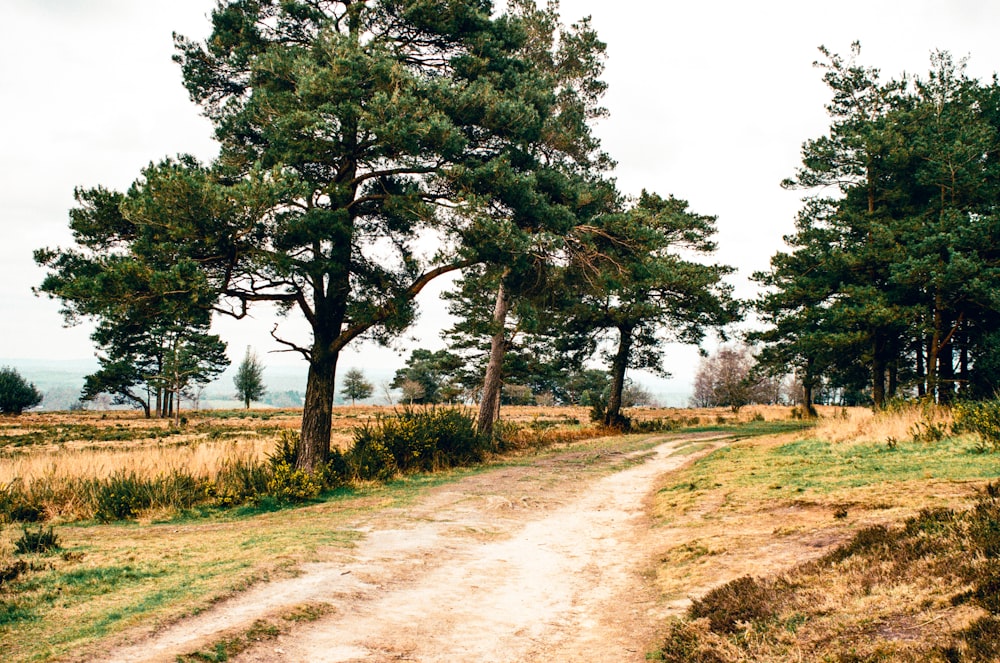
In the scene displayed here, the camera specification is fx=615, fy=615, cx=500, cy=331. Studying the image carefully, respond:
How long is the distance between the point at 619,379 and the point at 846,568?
28.5m

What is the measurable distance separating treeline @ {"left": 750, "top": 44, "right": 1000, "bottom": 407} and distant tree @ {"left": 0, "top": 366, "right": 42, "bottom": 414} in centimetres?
6581

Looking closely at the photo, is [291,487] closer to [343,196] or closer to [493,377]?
[343,196]

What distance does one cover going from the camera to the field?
456 cm

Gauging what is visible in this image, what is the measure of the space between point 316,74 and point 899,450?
1300 centimetres

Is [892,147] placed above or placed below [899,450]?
above

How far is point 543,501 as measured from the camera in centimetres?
1141

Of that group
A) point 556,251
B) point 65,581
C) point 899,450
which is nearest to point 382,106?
point 556,251

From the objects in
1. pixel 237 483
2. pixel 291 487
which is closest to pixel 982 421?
pixel 291 487

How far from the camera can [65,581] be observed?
19.6 feet

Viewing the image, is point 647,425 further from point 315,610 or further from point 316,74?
point 315,610

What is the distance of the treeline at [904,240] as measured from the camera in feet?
75.8

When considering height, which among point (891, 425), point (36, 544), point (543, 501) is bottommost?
point (543, 501)

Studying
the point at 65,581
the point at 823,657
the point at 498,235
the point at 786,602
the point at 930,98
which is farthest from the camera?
the point at 930,98

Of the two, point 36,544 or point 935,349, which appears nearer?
point 36,544
